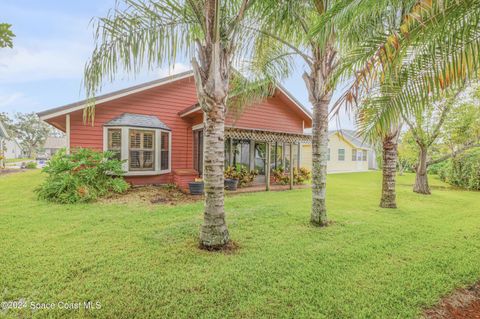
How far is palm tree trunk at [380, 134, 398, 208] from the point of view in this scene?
25.7 feet

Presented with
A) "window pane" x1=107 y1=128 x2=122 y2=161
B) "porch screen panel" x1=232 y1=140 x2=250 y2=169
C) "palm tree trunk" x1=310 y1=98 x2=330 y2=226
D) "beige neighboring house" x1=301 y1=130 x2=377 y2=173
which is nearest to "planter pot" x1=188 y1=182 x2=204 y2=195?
"porch screen panel" x1=232 y1=140 x2=250 y2=169

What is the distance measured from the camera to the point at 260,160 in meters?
13.0

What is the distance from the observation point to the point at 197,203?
26.1 ft

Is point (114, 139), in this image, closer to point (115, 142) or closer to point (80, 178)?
point (115, 142)

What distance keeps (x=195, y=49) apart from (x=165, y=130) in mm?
7046

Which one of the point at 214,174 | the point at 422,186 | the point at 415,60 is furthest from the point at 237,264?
the point at 422,186

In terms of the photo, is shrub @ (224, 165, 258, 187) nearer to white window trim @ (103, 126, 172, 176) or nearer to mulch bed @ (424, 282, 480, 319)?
white window trim @ (103, 126, 172, 176)

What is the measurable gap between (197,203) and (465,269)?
659cm

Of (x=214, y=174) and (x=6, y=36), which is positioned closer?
(x=6, y=36)

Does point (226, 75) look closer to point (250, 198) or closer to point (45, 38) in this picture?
point (250, 198)

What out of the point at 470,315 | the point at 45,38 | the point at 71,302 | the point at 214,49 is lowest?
the point at 470,315

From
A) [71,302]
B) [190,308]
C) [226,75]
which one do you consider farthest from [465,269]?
[71,302]

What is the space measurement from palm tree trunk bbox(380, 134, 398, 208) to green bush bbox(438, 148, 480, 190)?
923cm

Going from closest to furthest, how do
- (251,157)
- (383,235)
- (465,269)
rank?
(465,269)
(383,235)
(251,157)
